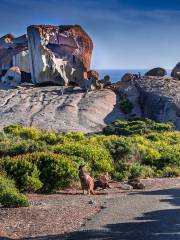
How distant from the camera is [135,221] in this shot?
40.6ft

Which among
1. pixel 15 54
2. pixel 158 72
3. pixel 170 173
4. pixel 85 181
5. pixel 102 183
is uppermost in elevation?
pixel 15 54

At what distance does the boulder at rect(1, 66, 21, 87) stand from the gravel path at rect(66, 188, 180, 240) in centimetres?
5943

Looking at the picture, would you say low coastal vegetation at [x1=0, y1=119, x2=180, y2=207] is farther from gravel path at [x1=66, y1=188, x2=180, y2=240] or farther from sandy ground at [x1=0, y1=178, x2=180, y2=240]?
gravel path at [x1=66, y1=188, x2=180, y2=240]

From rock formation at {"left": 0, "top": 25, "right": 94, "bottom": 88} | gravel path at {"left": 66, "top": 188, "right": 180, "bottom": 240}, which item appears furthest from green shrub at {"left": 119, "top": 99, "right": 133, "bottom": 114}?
gravel path at {"left": 66, "top": 188, "right": 180, "bottom": 240}

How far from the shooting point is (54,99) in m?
63.9

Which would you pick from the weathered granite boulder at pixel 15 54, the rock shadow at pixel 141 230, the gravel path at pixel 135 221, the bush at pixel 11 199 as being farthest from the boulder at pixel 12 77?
the rock shadow at pixel 141 230

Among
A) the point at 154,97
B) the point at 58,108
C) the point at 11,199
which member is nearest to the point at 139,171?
the point at 11,199

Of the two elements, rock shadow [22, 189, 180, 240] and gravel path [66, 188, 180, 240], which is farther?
gravel path [66, 188, 180, 240]

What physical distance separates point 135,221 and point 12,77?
6408 centimetres

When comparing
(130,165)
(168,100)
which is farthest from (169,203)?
(168,100)

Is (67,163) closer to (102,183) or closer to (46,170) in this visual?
(46,170)

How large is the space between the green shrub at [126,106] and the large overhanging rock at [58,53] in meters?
10.6

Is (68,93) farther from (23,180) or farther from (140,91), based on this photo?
(23,180)

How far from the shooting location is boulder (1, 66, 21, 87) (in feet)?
244
